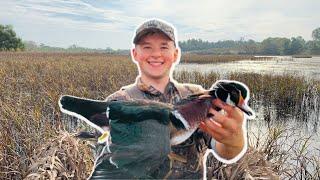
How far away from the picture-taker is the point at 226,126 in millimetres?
1505

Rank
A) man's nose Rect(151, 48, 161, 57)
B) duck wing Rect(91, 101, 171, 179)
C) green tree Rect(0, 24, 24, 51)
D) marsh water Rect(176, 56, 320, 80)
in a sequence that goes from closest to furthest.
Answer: duck wing Rect(91, 101, 171, 179), man's nose Rect(151, 48, 161, 57), marsh water Rect(176, 56, 320, 80), green tree Rect(0, 24, 24, 51)

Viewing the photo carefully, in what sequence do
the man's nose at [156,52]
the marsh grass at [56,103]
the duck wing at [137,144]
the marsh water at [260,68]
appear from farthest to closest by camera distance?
the marsh water at [260,68], the marsh grass at [56,103], the man's nose at [156,52], the duck wing at [137,144]

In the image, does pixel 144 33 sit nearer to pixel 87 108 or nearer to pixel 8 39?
pixel 87 108

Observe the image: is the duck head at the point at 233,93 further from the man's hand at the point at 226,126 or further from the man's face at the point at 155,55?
the man's face at the point at 155,55

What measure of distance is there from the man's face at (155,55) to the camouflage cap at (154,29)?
0.06ft

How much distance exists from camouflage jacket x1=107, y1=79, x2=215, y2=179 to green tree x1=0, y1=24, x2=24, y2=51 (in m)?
54.2

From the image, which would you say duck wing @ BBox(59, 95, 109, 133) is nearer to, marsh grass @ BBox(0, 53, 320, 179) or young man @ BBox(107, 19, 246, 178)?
young man @ BBox(107, 19, 246, 178)

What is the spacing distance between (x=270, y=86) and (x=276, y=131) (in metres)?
7.93

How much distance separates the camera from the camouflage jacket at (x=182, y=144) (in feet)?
5.04

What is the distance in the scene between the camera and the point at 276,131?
4969 mm

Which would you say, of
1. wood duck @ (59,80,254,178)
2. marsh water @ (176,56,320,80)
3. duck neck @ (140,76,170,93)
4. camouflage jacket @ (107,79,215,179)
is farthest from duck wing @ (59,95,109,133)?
marsh water @ (176,56,320,80)

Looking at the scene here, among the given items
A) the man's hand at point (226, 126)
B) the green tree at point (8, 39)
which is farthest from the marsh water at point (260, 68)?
the green tree at point (8, 39)

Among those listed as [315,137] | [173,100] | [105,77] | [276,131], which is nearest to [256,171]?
[276,131]

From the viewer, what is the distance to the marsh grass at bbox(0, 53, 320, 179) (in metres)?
4.48
